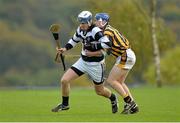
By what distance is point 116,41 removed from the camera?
20172 millimetres

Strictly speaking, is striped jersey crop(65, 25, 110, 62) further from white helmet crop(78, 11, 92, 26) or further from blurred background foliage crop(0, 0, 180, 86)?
blurred background foliage crop(0, 0, 180, 86)

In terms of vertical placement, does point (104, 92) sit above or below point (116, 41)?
below

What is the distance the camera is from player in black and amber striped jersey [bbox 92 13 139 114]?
20.2m

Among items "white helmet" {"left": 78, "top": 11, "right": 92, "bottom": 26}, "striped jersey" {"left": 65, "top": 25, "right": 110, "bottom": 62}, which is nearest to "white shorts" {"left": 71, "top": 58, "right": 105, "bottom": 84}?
"striped jersey" {"left": 65, "top": 25, "right": 110, "bottom": 62}

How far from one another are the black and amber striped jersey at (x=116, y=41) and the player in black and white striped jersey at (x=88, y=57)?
1.27 feet

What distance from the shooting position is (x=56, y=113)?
2016 cm

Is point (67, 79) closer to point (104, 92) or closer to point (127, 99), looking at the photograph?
point (104, 92)

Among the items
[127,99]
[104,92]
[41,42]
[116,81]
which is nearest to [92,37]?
[116,81]

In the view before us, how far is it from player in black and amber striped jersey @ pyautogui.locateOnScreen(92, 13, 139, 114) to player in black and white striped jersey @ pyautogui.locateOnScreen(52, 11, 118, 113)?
326mm

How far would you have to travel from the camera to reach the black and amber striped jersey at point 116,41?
20.1 metres

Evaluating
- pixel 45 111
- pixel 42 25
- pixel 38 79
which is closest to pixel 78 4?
pixel 42 25

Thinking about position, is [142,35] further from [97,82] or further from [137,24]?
[97,82]

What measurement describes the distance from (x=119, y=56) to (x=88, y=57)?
83cm

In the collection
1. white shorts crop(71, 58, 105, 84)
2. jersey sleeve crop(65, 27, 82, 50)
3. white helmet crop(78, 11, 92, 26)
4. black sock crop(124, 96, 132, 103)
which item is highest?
white helmet crop(78, 11, 92, 26)
